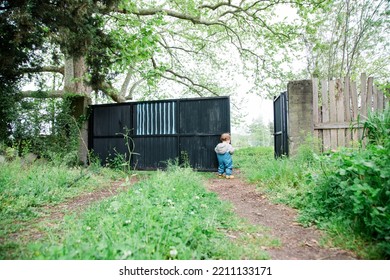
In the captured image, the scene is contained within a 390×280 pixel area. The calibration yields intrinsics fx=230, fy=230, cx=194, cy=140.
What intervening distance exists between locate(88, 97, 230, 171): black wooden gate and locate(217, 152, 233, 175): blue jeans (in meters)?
0.25

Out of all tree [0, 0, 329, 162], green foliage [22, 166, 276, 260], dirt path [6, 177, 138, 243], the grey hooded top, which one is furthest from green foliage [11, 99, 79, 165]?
green foliage [22, 166, 276, 260]

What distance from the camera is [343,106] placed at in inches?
213

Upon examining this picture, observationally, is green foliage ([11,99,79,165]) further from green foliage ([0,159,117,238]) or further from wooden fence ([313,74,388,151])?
wooden fence ([313,74,388,151])

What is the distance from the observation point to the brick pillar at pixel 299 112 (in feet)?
18.3

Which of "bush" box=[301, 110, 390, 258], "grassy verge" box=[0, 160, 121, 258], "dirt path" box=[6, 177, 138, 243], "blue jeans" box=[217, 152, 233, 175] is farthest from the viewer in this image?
"blue jeans" box=[217, 152, 233, 175]

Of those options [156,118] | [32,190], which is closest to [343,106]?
[156,118]

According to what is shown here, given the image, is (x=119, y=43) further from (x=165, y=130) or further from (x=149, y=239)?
(x=149, y=239)

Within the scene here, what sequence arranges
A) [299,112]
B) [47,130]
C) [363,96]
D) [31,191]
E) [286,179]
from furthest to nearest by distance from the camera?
[47,130] → [299,112] → [363,96] → [286,179] → [31,191]

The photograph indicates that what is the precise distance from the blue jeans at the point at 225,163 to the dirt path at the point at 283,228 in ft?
5.67

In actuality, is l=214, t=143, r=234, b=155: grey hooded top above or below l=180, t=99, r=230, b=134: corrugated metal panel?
below

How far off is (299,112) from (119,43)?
5221 millimetres

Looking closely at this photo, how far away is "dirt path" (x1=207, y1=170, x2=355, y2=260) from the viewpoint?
2018mm

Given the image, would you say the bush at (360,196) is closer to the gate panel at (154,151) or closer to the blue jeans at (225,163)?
the blue jeans at (225,163)
